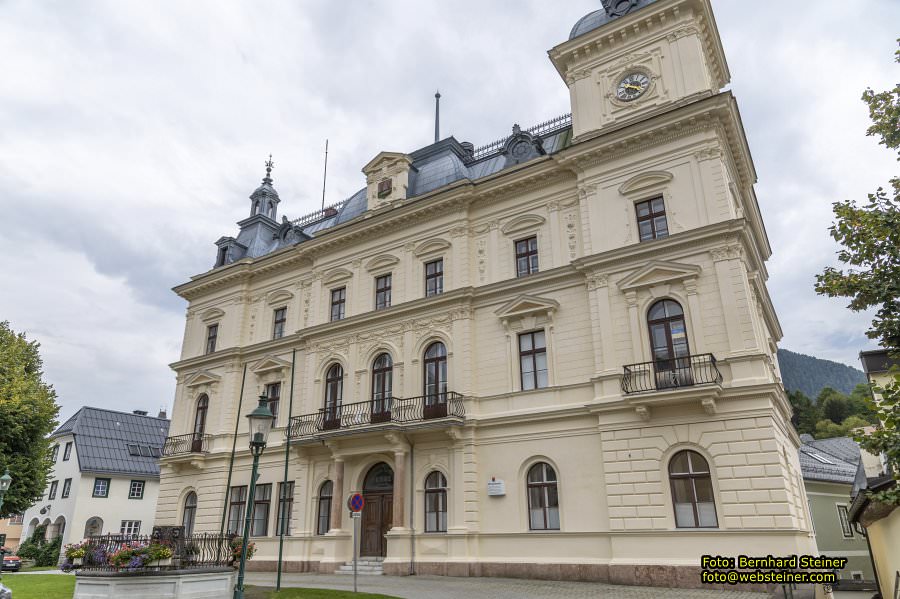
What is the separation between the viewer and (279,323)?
95.2 feet

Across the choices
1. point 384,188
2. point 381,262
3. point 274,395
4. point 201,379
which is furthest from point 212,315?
point 384,188

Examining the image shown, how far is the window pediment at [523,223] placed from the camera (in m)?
22.3

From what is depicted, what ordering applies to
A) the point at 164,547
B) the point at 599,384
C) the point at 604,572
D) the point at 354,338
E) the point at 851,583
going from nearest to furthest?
the point at 164,547, the point at 604,572, the point at 599,384, the point at 354,338, the point at 851,583

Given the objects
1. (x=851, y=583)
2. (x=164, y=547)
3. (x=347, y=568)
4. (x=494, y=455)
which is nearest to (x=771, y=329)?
(x=494, y=455)

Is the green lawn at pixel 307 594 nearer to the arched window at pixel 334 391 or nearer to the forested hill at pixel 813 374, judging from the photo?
the arched window at pixel 334 391

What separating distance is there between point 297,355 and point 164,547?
1449 cm

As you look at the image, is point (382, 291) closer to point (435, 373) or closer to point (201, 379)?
point (435, 373)

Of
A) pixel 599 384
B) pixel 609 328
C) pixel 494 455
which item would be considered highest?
pixel 609 328

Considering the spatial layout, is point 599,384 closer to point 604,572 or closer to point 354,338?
point 604,572

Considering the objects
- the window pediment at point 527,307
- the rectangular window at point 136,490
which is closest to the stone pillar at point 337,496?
the window pediment at point 527,307

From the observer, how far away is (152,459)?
1781 inches

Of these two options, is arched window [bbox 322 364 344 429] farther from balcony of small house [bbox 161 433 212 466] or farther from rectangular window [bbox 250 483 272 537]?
balcony of small house [bbox 161 433 212 466]

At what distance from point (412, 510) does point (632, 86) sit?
16753 mm

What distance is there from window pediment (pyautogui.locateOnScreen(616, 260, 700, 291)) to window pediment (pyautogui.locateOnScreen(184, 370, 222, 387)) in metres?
20.2
